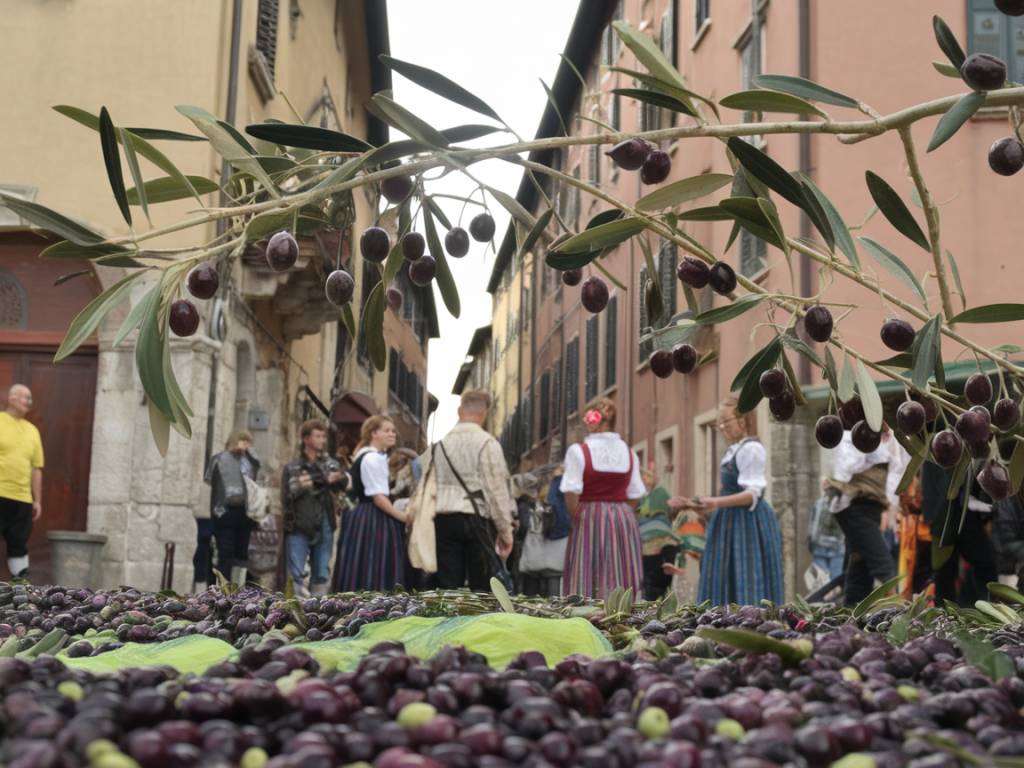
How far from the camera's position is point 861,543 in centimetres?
696

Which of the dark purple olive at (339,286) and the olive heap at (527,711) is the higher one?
the dark purple olive at (339,286)

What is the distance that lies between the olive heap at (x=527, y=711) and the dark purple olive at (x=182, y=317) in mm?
663

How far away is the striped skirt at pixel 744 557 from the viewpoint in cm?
649

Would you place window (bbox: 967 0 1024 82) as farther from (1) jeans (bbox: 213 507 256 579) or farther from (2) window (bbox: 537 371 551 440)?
(2) window (bbox: 537 371 551 440)

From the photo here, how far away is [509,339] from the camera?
155 feet

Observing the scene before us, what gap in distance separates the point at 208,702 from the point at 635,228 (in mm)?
1073

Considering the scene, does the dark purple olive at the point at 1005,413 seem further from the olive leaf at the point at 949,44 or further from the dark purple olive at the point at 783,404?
the olive leaf at the point at 949,44

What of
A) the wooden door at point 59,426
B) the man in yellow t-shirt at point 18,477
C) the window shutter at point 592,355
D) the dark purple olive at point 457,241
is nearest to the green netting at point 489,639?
the dark purple olive at point 457,241

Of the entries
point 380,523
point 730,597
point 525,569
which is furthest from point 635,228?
point 525,569

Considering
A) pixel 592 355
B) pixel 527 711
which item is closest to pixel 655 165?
pixel 527 711

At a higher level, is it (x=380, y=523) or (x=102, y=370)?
(x=102, y=370)

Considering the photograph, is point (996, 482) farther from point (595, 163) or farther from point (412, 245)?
point (595, 163)

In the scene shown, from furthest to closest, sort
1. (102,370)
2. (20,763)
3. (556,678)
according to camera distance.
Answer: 1. (102,370)
2. (556,678)
3. (20,763)

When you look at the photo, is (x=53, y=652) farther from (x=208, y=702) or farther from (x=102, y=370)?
(x=102, y=370)
